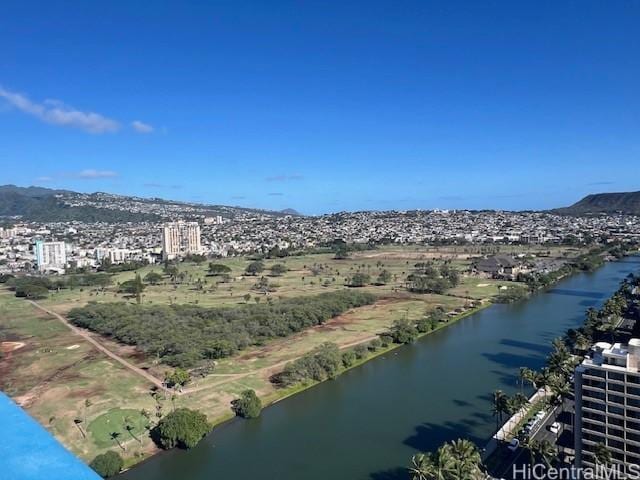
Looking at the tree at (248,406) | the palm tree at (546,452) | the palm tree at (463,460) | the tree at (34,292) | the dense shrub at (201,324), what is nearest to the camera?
the palm tree at (463,460)

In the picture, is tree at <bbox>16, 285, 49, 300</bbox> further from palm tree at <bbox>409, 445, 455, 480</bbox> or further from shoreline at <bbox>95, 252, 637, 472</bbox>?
palm tree at <bbox>409, 445, 455, 480</bbox>

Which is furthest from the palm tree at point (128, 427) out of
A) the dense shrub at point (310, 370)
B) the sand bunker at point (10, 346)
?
the sand bunker at point (10, 346)

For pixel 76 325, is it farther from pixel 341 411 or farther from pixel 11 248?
pixel 11 248

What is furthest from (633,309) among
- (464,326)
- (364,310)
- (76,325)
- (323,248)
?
(323,248)

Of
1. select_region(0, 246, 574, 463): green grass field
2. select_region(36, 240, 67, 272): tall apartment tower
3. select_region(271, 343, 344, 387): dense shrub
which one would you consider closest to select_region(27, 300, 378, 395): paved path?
select_region(0, 246, 574, 463): green grass field

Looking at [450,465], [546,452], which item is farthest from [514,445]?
[450,465]

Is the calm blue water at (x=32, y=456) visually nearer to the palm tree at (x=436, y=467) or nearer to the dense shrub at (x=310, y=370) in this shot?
the palm tree at (x=436, y=467)
